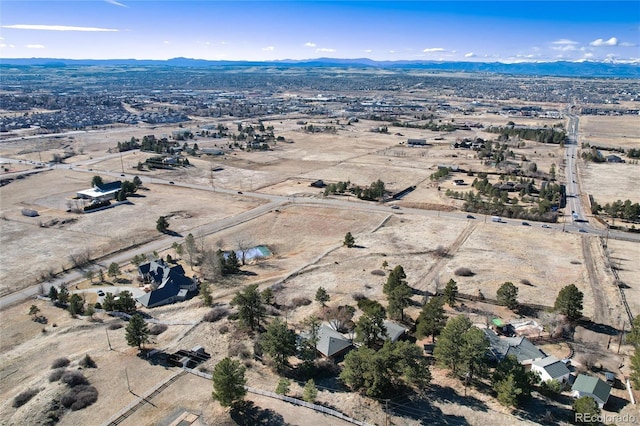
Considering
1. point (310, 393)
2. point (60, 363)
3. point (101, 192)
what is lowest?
point (101, 192)

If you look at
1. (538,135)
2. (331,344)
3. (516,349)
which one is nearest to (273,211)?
(331,344)

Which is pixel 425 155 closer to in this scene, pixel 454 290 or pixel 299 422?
pixel 454 290

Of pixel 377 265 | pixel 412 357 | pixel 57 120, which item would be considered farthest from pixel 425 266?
pixel 57 120

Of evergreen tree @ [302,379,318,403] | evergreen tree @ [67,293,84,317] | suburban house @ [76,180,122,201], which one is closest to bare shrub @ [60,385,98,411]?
evergreen tree @ [302,379,318,403]

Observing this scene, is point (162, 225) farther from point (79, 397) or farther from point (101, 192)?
point (79, 397)

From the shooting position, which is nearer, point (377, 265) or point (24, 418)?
point (24, 418)

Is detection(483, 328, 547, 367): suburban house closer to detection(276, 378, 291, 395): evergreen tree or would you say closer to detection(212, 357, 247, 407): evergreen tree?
detection(276, 378, 291, 395): evergreen tree

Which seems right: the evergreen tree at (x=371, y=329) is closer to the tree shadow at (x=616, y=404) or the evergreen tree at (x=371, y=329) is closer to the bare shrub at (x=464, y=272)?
the tree shadow at (x=616, y=404)

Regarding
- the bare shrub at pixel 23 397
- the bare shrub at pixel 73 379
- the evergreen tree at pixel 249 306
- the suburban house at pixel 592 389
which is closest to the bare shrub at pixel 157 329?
the evergreen tree at pixel 249 306
